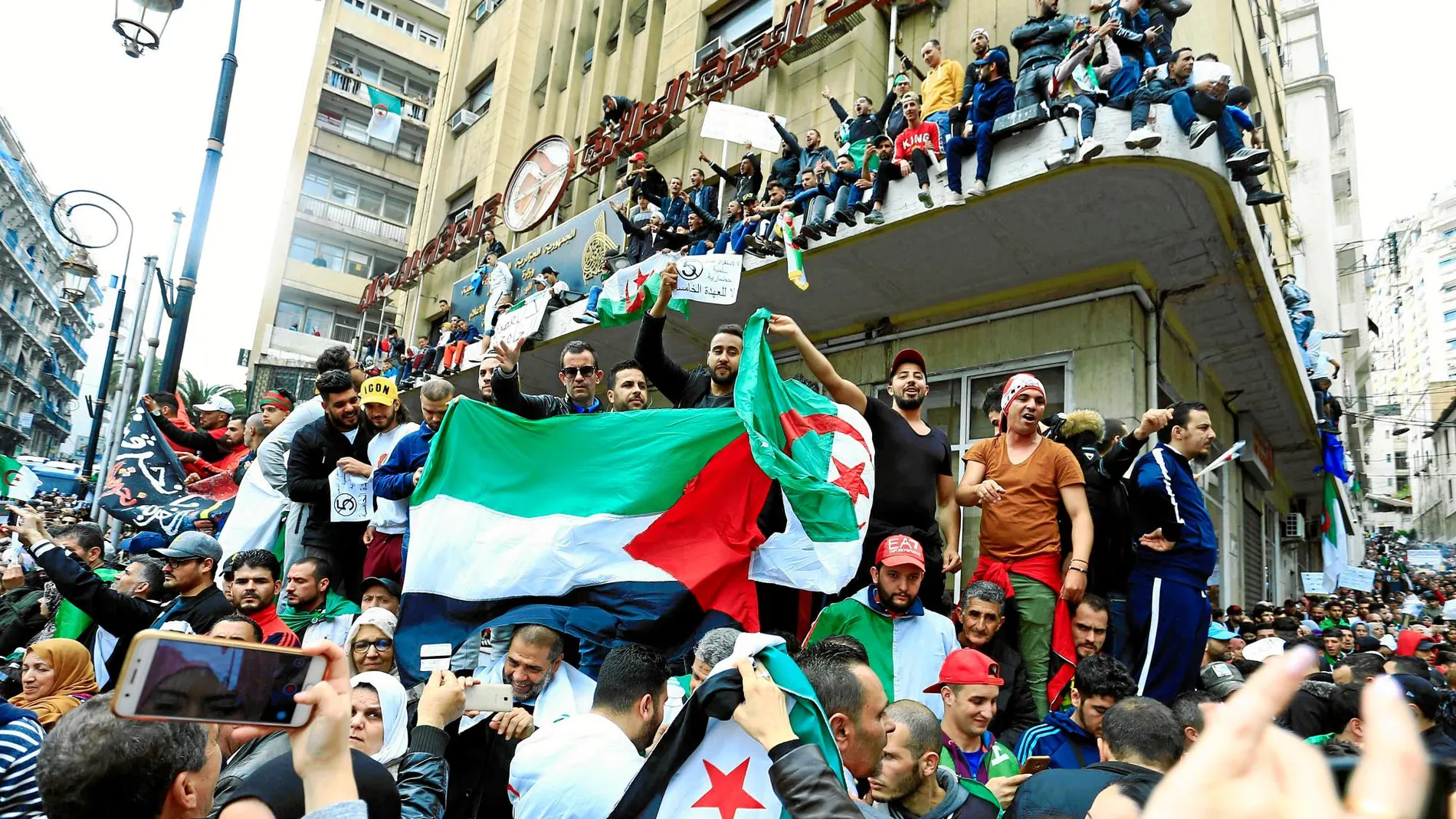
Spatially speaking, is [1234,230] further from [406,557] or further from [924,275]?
[406,557]

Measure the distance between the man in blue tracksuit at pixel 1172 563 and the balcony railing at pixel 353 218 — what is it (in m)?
35.3

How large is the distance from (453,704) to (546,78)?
20873mm

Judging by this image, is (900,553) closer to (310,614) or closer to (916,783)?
(916,783)

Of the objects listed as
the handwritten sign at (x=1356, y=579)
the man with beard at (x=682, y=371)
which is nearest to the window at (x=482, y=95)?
the man with beard at (x=682, y=371)

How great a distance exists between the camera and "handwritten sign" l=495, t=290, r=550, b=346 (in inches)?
491

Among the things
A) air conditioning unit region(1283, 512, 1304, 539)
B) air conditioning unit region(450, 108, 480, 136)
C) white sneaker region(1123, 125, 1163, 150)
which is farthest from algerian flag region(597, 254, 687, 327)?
air conditioning unit region(1283, 512, 1304, 539)

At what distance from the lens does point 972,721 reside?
12.1ft

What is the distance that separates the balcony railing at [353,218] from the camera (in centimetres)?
3344

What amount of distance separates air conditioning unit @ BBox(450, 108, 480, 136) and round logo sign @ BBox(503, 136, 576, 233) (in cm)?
757

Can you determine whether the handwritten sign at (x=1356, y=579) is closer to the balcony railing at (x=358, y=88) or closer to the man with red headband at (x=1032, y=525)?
the man with red headband at (x=1032, y=525)

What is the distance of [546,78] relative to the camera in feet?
69.4

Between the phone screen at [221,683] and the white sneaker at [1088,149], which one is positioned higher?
the white sneaker at [1088,149]

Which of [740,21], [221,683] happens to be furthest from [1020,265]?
[740,21]

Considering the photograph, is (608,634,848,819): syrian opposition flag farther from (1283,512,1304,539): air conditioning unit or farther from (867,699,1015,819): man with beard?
(1283,512,1304,539): air conditioning unit
